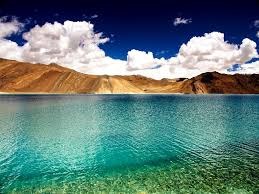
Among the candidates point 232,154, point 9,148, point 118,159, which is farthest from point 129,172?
point 9,148

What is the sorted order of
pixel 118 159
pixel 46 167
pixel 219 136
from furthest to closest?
pixel 219 136, pixel 118 159, pixel 46 167

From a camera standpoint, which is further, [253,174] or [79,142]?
[79,142]

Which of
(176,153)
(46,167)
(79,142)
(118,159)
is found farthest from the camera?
(79,142)

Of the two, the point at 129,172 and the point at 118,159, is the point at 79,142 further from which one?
the point at 129,172

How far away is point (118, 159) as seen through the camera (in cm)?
2731

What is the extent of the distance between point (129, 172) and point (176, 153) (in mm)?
7619

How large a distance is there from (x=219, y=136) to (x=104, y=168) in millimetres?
20255

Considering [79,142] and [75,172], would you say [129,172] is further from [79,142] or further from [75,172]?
[79,142]

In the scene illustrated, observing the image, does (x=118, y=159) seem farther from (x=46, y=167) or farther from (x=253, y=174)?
(x=253, y=174)

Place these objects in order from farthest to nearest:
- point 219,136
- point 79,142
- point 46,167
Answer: point 219,136 → point 79,142 → point 46,167

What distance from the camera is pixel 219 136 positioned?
38656 millimetres

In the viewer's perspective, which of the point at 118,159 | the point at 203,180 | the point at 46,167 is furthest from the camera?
the point at 118,159

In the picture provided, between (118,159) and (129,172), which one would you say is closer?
(129,172)

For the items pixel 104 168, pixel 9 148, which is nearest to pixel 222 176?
pixel 104 168
